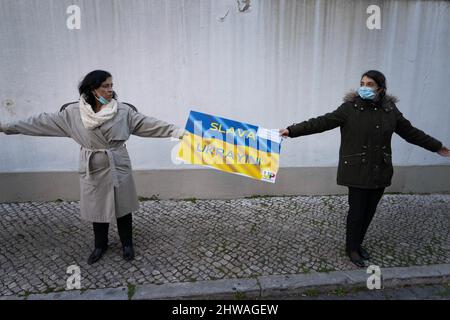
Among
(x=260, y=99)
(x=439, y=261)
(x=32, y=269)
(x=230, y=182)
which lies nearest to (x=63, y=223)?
(x=32, y=269)

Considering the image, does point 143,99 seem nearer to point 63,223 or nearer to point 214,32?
point 214,32

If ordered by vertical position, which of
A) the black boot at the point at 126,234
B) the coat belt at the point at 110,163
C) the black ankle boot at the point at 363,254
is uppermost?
the coat belt at the point at 110,163

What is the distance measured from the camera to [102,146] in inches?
121

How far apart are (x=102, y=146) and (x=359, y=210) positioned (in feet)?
8.57

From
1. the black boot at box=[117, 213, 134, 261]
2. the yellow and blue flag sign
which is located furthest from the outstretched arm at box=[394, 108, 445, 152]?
the black boot at box=[117, 213, 134, 261]

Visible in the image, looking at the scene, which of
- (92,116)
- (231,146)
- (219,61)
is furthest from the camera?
(219,61)

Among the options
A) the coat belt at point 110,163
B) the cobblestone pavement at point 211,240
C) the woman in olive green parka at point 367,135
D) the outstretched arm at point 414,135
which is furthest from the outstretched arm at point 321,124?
the coat belt at point 110,163

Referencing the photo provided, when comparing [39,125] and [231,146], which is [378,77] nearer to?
[231,146]

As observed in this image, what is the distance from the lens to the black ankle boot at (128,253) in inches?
137

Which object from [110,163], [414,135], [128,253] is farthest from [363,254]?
[110,163]

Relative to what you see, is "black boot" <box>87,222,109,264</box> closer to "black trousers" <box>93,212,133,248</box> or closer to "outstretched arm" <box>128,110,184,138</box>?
"black trousers" <box>93,212,133,248</box>

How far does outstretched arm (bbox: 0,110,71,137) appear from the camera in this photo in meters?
3.02

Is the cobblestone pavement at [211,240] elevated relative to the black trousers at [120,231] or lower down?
lower down

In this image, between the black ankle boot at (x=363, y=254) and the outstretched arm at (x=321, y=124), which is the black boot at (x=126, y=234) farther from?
the black ankle boot at (x=363, y=254)
